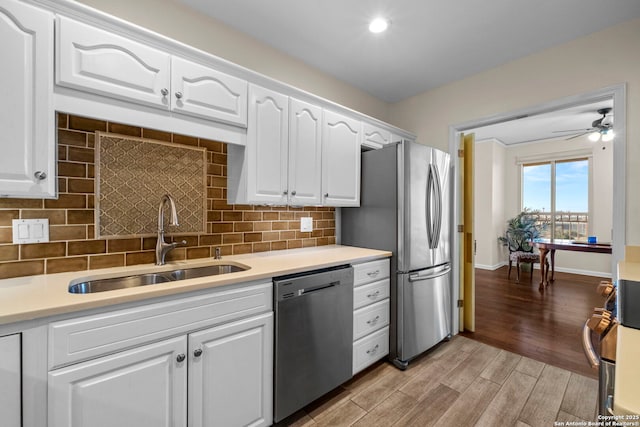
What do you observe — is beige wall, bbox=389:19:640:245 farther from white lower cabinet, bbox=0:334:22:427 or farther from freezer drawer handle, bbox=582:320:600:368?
white lower cabinet, bbox=0:334:22:427

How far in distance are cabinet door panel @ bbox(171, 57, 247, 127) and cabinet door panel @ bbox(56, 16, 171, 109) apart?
0.06m

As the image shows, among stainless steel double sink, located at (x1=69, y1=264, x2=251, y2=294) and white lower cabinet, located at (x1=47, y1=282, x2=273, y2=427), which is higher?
stainless steel double sink, located at (x1=69, y1=264, x2=251, y2=294)

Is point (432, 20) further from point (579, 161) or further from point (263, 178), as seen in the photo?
point (579, 161)

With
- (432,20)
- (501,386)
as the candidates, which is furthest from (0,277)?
(501,386)

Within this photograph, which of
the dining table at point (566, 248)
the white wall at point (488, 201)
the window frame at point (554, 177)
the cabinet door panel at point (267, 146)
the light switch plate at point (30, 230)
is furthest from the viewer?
the white wall at point (488, 201)

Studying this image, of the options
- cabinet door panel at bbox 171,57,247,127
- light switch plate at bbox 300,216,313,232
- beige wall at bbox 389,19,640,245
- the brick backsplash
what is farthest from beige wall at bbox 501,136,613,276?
the brick backsplash

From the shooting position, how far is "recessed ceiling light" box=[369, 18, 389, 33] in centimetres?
198

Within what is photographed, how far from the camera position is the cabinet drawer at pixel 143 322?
1.00 metres

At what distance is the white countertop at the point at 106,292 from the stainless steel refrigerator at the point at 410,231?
525 mm

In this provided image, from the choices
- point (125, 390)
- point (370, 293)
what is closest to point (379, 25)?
point (370, 293)

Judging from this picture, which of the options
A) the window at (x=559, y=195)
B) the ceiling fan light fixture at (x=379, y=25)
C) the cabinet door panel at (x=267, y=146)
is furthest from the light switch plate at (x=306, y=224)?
the window at (x=559, y=195)

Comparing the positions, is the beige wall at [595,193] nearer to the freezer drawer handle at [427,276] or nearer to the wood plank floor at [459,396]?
the wood plank floor at [459,396]

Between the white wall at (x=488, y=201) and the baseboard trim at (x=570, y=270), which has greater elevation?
the white wall at (x=488, y=201)

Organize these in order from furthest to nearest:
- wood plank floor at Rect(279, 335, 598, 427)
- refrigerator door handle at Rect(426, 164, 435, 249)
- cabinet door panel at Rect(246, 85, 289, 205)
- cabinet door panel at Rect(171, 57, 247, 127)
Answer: refrigerator door handle at Rect(426, 164, 435, 249)
cabinet door panel at Rect(246, 85, 289, 205)
wood plank floor at Rect(279, 335, 598, 427)
cabinet door panel at Rect(171, 57, 247, 127)
